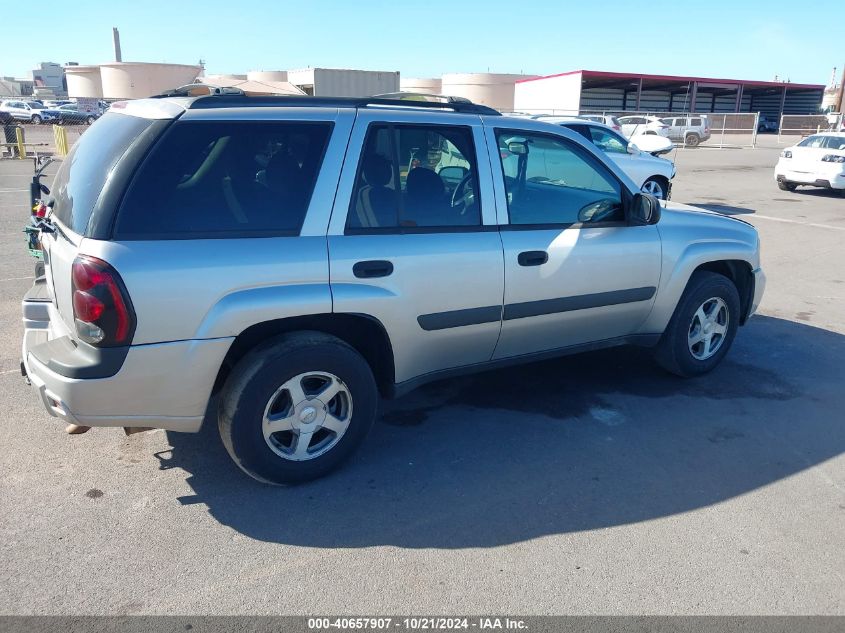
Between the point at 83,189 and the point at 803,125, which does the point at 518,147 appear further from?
the point at 803,125

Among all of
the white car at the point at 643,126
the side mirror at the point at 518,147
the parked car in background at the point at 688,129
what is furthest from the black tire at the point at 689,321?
the parked car in background at the point at 688,129

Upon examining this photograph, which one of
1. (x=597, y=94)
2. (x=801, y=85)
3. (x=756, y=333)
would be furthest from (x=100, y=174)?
(x=801, y=85)

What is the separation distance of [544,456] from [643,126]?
34175 millimetres

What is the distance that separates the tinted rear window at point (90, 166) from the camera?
124 inches

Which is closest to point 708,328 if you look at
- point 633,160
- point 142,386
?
point 142,386

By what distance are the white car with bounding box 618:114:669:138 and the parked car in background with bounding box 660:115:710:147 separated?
139cm

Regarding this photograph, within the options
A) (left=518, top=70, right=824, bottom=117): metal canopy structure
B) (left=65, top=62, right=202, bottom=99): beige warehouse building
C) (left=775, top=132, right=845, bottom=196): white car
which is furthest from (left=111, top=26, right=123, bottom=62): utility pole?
(left=775, top=132, right=845, bottom=196): white car

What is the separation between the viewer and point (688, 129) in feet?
124

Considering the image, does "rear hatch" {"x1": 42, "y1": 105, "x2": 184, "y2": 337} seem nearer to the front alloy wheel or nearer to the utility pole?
the front alloy wheel

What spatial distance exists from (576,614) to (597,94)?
5816 centimetres

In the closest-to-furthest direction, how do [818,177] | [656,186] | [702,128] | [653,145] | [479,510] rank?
[479,510] < [656,186] < [818,177] < [653,145] < [702,128]

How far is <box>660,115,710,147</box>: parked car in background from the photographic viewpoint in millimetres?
37494

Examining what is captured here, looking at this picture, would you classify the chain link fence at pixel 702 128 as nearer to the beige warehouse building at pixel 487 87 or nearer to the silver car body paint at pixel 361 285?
the silver car body paint at pixel 361 285

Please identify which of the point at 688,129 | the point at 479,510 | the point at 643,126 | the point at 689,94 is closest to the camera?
the point at 479,510
